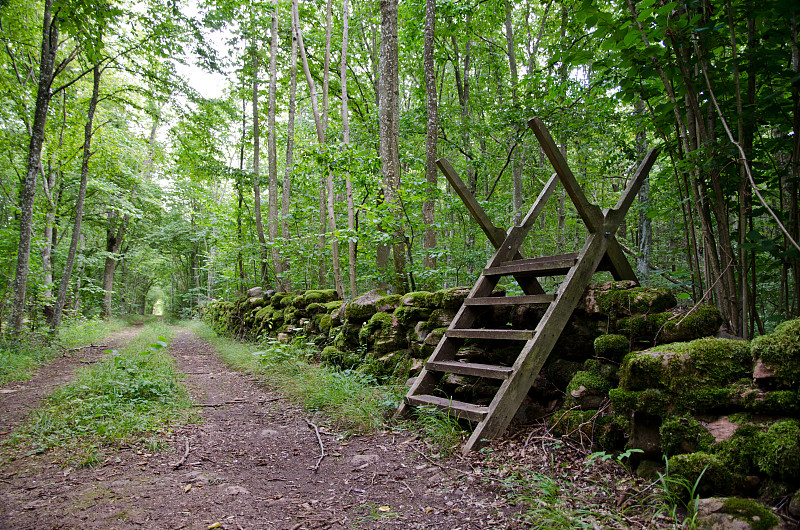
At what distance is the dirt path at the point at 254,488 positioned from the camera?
212cm

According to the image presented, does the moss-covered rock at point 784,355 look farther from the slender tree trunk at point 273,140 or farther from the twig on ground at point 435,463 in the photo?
the slender tree trunk at point 273,140

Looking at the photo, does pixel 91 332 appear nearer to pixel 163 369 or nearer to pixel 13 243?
pixel 13 243

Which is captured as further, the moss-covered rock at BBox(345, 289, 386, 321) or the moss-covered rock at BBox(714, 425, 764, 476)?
the moss-covered rock at BBox(345, 289, 386, 321)

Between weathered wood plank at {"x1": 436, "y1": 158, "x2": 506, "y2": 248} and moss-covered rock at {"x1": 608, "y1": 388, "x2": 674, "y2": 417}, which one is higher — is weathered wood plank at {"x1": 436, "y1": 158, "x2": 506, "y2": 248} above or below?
above

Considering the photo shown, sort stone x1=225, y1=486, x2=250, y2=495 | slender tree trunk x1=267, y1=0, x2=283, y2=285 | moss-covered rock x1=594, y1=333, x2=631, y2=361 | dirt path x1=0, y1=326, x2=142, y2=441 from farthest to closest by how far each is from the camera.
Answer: slender tree trunk x1=267, y1=0, x2=283, y2=285
dirt path x1=0, y1=326, x2=142, y2=441
moss-covered rock x1=594, y1=333, x2=631, y2=361
stone x1=225, y1=486, x2=250, y2=495

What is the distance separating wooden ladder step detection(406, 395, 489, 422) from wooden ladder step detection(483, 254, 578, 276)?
1.23 m

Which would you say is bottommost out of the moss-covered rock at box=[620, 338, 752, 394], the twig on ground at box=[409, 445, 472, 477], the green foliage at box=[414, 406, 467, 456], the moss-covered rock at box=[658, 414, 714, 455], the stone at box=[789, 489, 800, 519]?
the twig on ground at box=[409, 445, 472, 477]

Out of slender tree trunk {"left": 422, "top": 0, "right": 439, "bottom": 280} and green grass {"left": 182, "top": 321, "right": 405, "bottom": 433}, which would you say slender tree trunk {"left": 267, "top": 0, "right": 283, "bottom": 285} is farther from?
slender tree trunk {"left": 422, "top": 0, "right": 439, "bottom": 280}

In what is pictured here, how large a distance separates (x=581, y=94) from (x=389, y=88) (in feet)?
10.7

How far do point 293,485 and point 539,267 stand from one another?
8.11 ft

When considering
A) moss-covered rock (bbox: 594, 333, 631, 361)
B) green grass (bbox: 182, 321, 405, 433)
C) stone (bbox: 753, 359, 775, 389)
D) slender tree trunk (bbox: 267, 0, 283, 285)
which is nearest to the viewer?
stone (bbox: 753, 359, 775, 389)

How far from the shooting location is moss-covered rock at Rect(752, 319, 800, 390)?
1836 millimetres

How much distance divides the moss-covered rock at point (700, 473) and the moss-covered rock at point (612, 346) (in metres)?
0.90

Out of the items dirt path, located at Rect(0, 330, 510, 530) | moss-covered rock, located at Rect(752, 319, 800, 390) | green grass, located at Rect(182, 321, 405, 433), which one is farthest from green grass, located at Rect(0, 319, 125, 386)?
moss-covered rock, located at Rect(752, 319, 800, 390)
